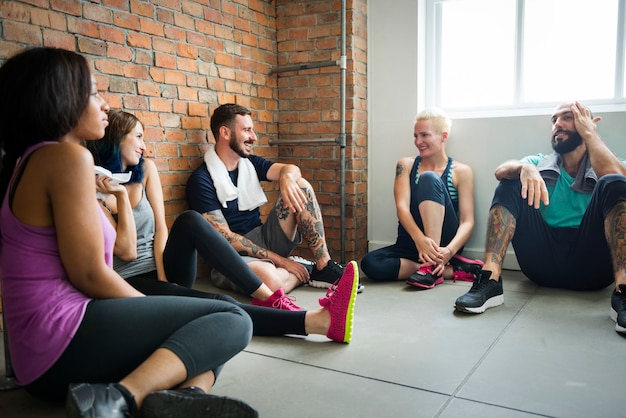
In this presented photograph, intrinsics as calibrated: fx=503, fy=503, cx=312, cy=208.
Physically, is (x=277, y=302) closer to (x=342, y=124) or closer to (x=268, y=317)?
(x=268, y=317)

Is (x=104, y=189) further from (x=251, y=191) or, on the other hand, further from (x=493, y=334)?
Answer: (x=493, y=334)

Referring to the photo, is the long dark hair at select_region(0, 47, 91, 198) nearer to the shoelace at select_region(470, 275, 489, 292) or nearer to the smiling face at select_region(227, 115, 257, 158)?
the smiling face at select_region(227, 115, 257, 158)

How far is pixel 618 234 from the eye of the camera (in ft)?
7.61

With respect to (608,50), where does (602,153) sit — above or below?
below

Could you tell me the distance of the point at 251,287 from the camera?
2.09m

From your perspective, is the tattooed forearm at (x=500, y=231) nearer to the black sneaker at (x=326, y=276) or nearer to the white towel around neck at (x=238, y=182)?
the black sneaker at (x=326, y=276)

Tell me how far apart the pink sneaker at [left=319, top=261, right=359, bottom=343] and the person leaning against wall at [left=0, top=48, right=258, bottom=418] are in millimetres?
651

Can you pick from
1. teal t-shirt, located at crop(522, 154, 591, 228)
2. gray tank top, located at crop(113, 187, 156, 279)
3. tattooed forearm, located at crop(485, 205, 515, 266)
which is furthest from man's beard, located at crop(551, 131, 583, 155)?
gray tank top, located at crop(113, 187, 156, 279)

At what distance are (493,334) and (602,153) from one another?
1240mm

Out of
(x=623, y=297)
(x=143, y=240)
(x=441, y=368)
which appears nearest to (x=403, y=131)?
(x=623, y=297)

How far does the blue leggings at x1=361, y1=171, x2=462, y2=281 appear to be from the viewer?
9.93 feet

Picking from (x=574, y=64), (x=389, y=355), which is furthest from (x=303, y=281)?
(x=574, y=64)

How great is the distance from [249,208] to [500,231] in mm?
1443

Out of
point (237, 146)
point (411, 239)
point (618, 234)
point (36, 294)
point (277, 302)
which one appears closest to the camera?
point (36, 294)
